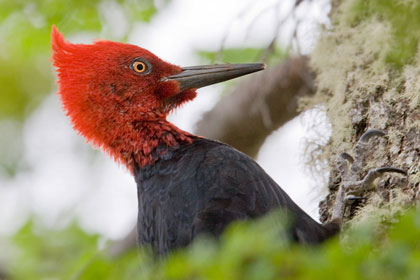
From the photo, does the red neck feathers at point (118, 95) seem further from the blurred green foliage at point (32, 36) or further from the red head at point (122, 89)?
the blurred green foliage at point (32, 36)

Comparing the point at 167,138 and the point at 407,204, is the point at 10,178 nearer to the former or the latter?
the point at 167,138

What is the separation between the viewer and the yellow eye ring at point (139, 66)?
411 centimetres

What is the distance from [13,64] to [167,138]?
2.87 metres

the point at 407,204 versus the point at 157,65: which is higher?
the point at 157,65

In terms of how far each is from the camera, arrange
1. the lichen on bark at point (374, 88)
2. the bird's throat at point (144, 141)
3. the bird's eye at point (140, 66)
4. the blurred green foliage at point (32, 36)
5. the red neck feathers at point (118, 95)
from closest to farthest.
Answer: the lichen on bark at point (374, 88), the bird's throat at point (144, 141), the red neck feathers at point (118, 95), the bird's eye at point (140, 66), the blurred green foliage at point (32, 36)

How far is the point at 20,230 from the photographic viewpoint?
6.19 metres

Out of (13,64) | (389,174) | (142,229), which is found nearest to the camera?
(389,174)

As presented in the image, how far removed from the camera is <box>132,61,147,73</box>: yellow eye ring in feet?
13.5

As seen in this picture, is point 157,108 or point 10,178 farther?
point 10,178

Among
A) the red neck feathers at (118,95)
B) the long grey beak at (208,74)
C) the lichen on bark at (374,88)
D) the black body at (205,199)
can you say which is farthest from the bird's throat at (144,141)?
the lichen on bark at (374,88)

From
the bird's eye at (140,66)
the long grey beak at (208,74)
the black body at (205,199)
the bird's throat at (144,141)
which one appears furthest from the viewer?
the bird's eye at (140,66)

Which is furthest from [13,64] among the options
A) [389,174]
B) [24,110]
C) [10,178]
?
[389,174]

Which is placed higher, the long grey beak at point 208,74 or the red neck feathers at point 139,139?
the long grey beak at point 208,74

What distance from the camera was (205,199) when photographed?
3.18 m
